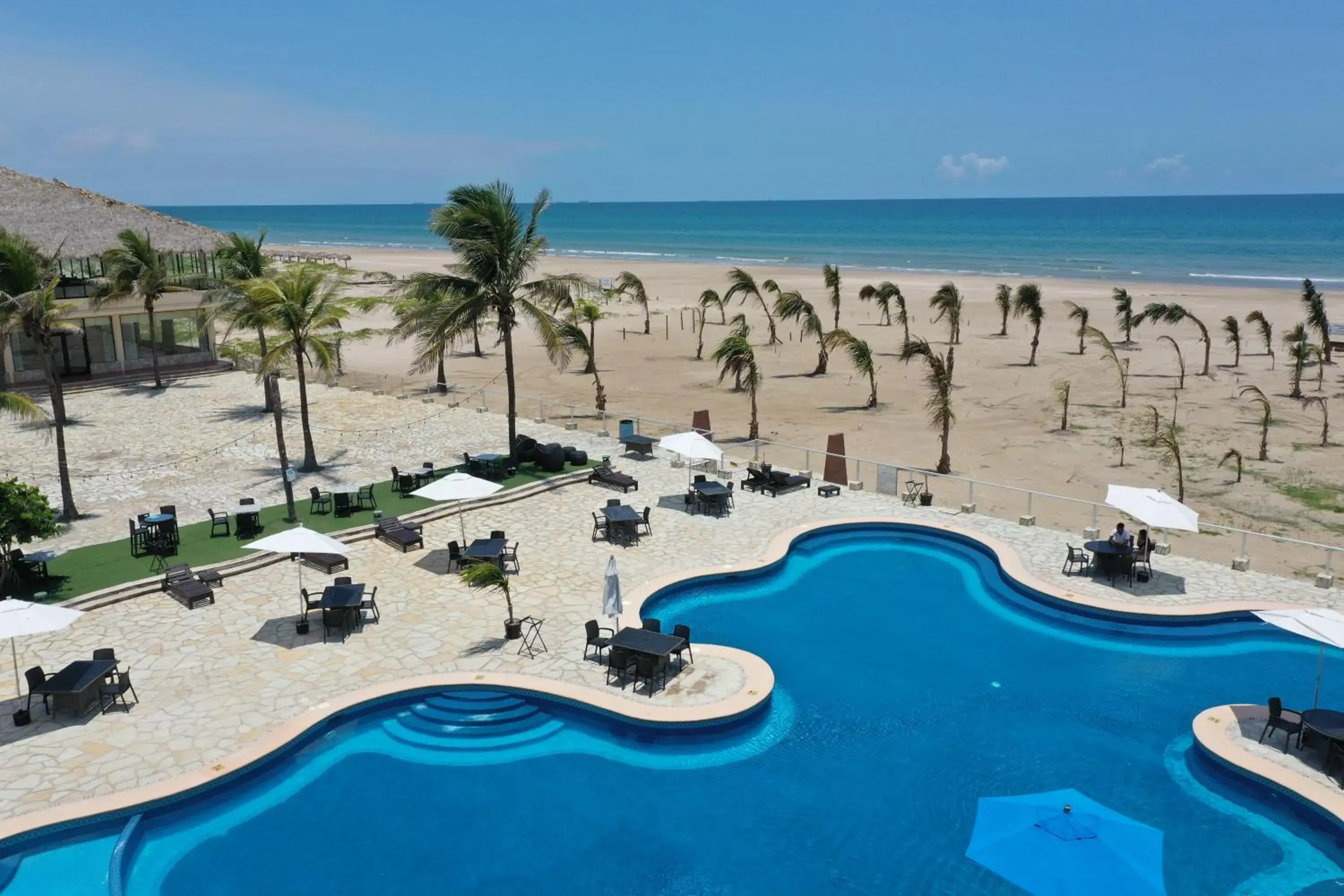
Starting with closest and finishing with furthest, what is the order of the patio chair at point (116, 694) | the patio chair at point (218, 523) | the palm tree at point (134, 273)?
the patio chair at point (116, 694)
the patio chair at point (218, 523)
the palm tree at point (134, 273)

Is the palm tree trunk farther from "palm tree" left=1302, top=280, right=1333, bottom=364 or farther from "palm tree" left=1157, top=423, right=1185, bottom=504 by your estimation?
"palm tree" left=1302, top=280, right=1333, bottom=364

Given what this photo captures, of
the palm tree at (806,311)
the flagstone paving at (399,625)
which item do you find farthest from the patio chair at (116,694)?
the palm tree at (806,311)

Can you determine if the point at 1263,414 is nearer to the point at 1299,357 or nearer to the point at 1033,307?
the point at 1299,357

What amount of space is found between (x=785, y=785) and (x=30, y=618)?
1014 cm

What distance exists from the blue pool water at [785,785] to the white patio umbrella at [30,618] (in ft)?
9.90

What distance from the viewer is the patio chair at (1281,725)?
1232cm

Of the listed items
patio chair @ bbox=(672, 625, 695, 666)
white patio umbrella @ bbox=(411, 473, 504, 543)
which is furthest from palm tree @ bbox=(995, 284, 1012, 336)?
patio chair @ bbox=(672, 625, 695, 666)

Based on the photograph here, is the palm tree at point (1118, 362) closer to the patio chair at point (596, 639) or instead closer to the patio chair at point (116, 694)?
the patio chair at point (596, 639)

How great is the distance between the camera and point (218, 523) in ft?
65.0

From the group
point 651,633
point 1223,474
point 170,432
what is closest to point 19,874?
point 651,633

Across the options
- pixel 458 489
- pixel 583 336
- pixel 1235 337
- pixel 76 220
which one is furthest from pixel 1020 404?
pixel 76 220

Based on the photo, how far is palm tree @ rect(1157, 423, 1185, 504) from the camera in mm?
22156

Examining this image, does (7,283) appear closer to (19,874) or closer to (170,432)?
(170,432)

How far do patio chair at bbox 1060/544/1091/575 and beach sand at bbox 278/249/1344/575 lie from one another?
3.02 m
